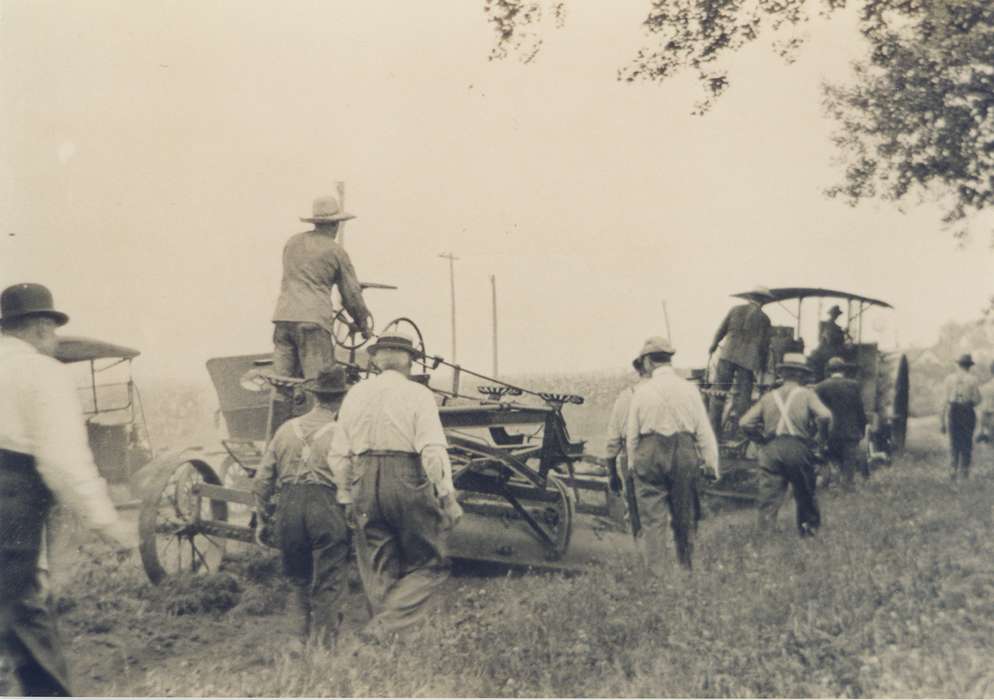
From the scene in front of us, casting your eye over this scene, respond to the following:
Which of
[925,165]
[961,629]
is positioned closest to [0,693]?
[961,629]

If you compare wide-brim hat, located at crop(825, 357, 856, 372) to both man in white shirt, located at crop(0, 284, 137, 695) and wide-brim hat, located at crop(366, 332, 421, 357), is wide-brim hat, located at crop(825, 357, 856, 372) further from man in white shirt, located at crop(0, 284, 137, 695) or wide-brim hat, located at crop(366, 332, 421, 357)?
man in white shirt, located at crop(0, 284, 137, 695)

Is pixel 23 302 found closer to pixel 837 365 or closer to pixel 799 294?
pixel 799 294

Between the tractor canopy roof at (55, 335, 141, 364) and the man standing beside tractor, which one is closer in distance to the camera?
the man standing beside tractor

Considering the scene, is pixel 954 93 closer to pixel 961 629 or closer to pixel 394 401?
pixel 961 629

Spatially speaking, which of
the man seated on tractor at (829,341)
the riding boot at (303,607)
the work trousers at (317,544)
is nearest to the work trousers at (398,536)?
the work trousers at (317,544)

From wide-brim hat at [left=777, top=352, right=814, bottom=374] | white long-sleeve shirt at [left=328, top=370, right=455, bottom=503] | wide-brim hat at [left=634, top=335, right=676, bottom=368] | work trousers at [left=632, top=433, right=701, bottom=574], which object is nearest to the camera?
white long-sleeve shirt at [left=328, top=370, right=455, bottom=503]

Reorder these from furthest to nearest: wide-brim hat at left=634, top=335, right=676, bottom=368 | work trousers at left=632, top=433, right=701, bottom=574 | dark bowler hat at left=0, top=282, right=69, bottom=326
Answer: wide-brim hat at left=634, top=335, right=676, bottom=368 → work trousers at left=632, top=433, right=701, bottom=574 → dark bowler hat at left=0, top=282, right=69, bottom=326

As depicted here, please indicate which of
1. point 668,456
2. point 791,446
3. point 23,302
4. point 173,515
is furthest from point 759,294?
point 23,302

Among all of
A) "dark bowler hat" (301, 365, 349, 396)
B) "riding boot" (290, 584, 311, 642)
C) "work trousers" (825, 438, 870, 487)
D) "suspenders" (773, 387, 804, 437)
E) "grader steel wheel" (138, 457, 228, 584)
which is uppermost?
"dark bowler hat" (301, 365, 349, 396)

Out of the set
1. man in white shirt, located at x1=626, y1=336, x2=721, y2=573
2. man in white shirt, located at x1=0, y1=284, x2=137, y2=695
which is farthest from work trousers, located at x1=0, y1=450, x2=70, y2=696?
man in white shirt, located at x1=626, y1=336, x2=721, y2=573

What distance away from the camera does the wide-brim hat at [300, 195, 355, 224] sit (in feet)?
20.2

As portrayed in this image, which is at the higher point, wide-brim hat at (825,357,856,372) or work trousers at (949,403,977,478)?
wide-brim hat at (825,357,856,372)

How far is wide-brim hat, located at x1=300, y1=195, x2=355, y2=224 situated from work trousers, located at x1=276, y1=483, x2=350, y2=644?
2.09m

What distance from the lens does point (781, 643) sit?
173 inches
